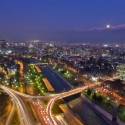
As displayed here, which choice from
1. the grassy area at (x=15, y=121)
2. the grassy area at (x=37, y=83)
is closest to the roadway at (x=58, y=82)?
the grassy area at (x=37, y=83)

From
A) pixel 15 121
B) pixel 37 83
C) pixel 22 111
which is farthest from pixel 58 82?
pixel 15 121

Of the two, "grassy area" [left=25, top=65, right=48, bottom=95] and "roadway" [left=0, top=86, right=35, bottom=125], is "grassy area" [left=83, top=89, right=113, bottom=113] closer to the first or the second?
"grassy area" [left=25, top=65, right=48, bottom=95]

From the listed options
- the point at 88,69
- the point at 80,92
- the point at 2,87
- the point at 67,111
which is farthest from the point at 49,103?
the point at 88,69

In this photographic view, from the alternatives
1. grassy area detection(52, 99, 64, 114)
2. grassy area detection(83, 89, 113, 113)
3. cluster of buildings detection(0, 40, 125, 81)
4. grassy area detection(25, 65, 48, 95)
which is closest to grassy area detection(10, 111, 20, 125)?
grassy area detection(52, 99, 64, 114)


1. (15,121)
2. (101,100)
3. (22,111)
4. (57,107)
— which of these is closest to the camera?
(15,121)

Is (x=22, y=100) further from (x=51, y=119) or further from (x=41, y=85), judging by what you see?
(x=41, y=85)

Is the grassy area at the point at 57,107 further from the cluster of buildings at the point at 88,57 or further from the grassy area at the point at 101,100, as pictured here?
the cluster of buildings at the point at 88,57

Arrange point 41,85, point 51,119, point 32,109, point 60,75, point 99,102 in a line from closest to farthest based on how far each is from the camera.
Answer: point 51,119 < point 32,109 < point 99,102 < point 41,85 < point 60,75

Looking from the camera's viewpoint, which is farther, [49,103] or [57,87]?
[57,87]

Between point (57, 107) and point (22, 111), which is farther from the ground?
point (22, 111)

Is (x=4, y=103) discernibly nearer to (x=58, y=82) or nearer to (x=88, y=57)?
(x=58, y=82)

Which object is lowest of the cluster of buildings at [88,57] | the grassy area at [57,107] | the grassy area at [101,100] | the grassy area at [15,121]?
the cluster of buildings at [88,57]
